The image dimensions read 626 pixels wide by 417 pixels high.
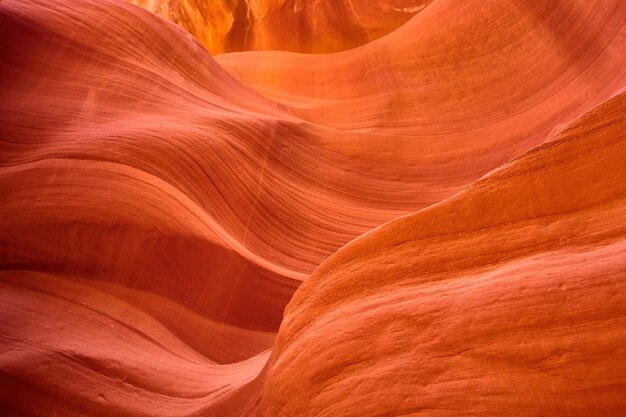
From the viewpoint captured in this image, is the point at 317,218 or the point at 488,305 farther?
the point at 317,218

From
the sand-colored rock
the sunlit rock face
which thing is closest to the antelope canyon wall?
the sand-colored rock

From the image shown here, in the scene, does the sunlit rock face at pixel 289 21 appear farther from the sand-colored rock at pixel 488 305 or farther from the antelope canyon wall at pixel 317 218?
the sand-colored rock at pixel 488 305

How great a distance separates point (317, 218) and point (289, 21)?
3.85m

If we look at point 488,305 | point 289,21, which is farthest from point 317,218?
point 289,21

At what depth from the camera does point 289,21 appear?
20.7ft

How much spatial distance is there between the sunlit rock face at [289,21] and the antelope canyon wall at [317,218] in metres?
0.63

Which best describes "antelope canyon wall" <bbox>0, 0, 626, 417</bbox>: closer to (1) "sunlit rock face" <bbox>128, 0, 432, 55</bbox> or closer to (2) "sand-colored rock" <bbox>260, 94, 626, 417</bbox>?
(2) "sand-colored rock" <bbox>260, 94, 626, 417</bbox>

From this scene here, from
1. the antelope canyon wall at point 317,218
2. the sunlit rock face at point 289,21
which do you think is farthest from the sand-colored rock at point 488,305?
the sunlit rock face at point 289,21

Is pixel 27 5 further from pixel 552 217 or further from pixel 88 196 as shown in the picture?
pixel 552 217

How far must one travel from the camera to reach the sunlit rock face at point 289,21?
584 centimetres

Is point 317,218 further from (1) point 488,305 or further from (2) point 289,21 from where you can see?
(2) point 289,21

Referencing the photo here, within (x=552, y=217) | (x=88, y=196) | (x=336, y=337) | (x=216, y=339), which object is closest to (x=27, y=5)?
(x=88, y=196)

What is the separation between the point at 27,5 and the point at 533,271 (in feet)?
11.8

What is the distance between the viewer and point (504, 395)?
112cm
